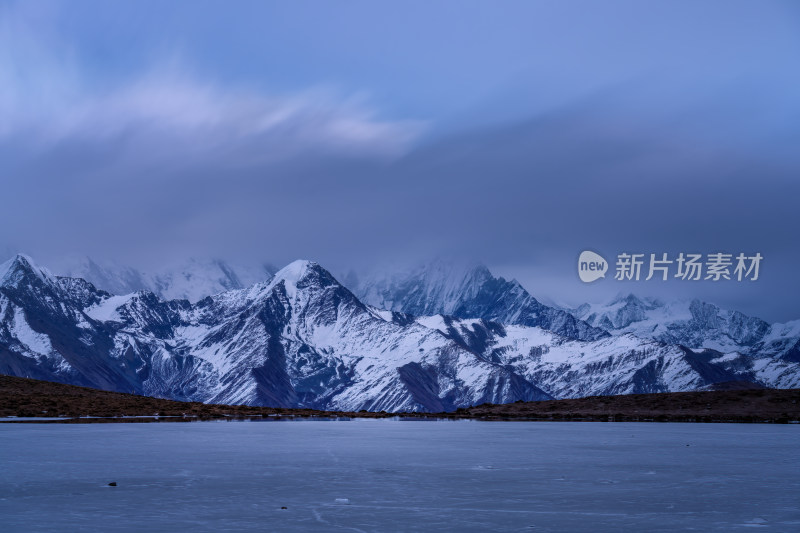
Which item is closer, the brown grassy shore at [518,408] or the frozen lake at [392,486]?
the frozen lake at [392,486]

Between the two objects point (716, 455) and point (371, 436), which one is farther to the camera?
point (371, 436)

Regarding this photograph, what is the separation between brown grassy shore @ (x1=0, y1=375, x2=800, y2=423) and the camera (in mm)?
103062

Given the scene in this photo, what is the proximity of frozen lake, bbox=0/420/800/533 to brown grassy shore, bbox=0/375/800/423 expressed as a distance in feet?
157

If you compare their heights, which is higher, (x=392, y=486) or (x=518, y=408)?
(x=518, y=408)

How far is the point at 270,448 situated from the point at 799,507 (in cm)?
3133

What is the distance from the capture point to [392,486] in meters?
33.3

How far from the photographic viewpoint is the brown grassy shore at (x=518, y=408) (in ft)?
338

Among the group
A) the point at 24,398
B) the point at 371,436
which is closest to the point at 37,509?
the point at 371,436

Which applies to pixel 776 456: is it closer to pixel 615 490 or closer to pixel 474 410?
pixel 615 490

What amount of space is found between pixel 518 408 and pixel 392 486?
9597 centimetres

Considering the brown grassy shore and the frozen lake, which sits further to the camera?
the brown grassy shore

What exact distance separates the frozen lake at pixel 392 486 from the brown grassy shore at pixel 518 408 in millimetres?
47741

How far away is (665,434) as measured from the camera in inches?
2820

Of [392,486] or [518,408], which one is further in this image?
[518,408]
